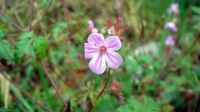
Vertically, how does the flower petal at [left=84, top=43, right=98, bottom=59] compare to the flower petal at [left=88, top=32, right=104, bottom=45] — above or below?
below

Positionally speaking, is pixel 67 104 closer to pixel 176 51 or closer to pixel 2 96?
pixel 2 96

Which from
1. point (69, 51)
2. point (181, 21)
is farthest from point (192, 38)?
point (69, 51)

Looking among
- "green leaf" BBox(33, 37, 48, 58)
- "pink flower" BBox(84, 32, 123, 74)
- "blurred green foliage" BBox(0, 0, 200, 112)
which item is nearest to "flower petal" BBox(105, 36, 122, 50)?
"pink flower" BBox(84, 32, 123, 74)

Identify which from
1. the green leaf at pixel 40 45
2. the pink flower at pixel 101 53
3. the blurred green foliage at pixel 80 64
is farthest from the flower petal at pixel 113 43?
the green leaf at pixel 40 45

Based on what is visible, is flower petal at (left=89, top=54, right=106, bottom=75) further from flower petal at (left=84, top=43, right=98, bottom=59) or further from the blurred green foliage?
the blurred green foliage

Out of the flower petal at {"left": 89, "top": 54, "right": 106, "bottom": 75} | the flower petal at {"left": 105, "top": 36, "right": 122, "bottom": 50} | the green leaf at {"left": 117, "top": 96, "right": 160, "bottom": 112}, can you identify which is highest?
the flower petal at {"left": 105, "top": 36, "right": 122, "bottom": 50}

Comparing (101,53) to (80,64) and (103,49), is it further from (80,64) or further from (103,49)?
(80,64)

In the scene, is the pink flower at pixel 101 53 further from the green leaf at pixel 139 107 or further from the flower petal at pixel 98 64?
the green leaf at pixel 139 107

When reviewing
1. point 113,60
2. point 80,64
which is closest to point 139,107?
point 113,60
